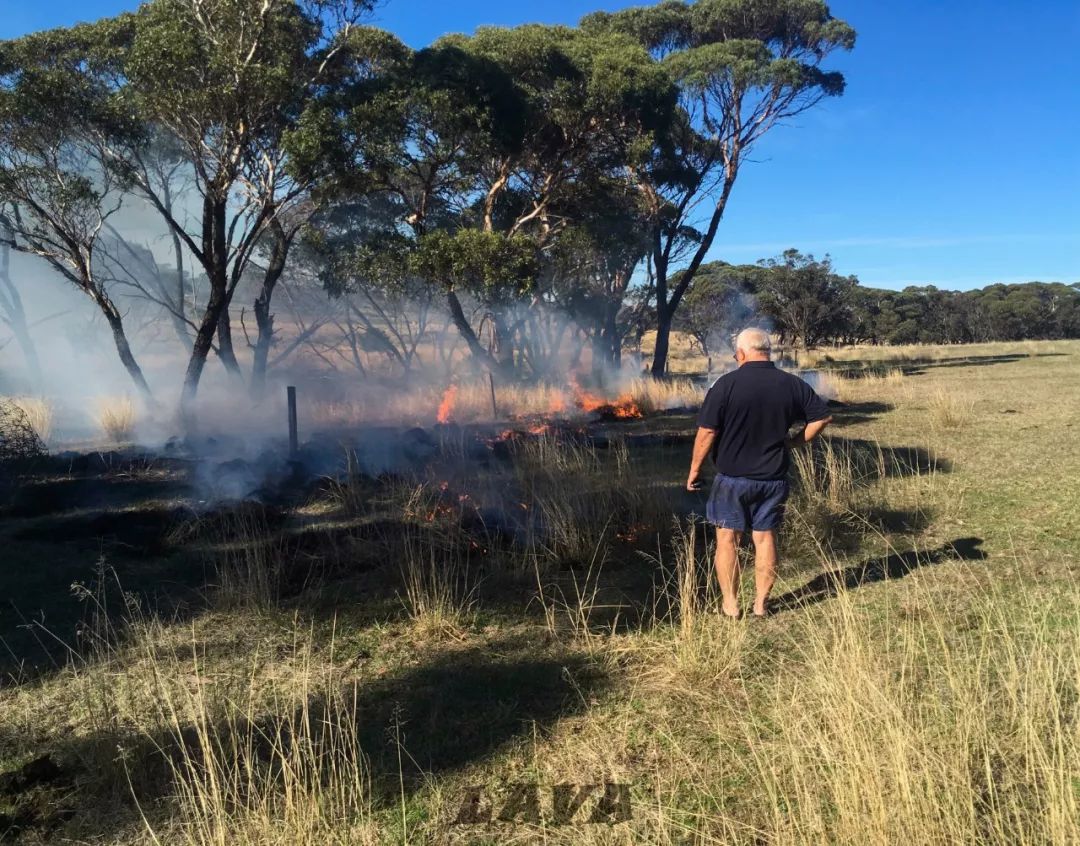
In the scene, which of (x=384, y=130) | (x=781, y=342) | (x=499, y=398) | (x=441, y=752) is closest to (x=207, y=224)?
(x=384, y=130)

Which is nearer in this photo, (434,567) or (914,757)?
(914,757)

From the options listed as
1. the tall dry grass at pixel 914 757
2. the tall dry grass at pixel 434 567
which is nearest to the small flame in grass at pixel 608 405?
the tall dry grass at pixel 434 567

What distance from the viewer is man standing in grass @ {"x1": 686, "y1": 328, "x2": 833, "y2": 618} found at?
4.24 m

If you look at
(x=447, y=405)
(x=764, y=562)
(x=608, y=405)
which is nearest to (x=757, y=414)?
(x=764, y=562)

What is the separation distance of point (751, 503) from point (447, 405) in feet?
44.2

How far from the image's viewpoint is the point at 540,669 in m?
4.02

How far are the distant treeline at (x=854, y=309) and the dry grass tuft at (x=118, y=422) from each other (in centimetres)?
3959

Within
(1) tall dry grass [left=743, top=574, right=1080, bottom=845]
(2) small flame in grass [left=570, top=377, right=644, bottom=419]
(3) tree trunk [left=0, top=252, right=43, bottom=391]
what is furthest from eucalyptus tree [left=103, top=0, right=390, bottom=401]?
(1) tall dry grass [left=743, top=574, right=1080, bottom=845]

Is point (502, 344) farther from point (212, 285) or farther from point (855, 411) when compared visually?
point (855, 411)

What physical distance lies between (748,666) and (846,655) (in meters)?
0.87

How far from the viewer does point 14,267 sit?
2841 cm

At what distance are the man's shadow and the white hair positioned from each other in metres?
1.53

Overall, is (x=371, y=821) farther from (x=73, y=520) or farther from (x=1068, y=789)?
(x=73, y=520)

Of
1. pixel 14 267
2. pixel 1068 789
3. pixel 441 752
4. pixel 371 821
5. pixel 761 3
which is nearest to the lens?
pixel 1068 789
